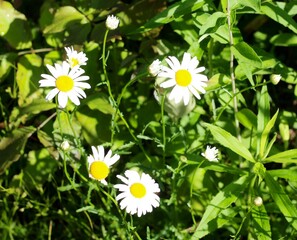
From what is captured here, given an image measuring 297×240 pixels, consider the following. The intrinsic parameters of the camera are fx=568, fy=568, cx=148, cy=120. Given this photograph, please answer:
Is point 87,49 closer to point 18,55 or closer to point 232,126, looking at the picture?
point 18,55

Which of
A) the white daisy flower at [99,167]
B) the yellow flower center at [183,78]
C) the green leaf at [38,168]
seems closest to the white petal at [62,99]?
the white daisy flower at [99,167]

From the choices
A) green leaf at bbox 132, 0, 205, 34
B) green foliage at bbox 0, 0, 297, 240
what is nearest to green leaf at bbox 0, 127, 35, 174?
green foliage at bbox 0, 0, 297, 240

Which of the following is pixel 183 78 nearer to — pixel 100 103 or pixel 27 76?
pixel 100 103

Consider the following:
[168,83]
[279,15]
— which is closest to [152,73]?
[168,83]

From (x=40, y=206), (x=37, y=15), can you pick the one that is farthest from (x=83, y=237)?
(x=37, y=15)

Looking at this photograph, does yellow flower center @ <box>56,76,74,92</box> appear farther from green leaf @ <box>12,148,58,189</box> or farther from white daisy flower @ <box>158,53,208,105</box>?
green leaf @ <box>12,148,58,189</box>
